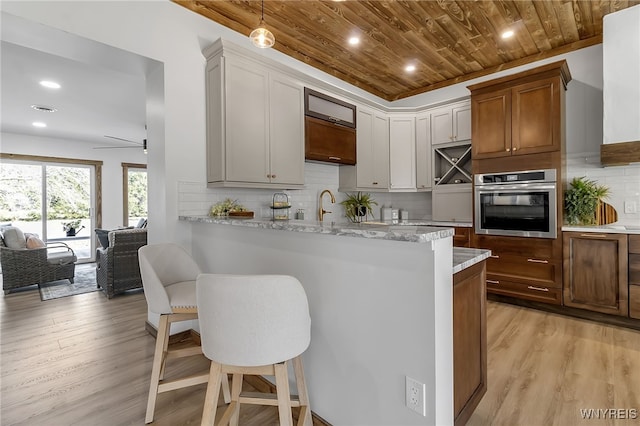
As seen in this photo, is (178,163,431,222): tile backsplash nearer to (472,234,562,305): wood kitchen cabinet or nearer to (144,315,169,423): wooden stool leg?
(144,315,169,423): wooden stool leg

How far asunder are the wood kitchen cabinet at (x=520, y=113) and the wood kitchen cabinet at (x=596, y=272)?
99 centimetres

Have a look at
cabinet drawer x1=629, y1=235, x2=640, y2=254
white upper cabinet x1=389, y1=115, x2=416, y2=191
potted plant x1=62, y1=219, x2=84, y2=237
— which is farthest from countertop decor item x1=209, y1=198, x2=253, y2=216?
potted plant x1=62, y1=219, x2=84, y2=237

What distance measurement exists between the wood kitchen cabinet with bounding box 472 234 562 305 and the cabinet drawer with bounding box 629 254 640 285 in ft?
1.69

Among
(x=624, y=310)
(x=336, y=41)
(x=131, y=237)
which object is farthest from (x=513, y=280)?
(x=131, y=237)

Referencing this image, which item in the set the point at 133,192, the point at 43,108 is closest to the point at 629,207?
the point at 43,108

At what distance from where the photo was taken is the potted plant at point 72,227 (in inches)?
265

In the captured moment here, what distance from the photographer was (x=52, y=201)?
6531mm

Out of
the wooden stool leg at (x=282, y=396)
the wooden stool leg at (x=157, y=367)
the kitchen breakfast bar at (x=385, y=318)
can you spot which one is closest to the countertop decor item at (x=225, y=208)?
the kitchen breakfast bar at (x=385, y=318)

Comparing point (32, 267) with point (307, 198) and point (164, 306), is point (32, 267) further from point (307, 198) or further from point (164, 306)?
point (164, 306)

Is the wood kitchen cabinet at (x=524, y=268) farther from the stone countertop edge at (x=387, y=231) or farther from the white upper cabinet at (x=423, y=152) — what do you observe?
the stone countertop edge at (x=387, y=231)

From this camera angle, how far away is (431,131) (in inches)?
178

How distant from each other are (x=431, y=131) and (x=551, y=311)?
2681mm

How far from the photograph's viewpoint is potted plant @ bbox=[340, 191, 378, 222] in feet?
14.5

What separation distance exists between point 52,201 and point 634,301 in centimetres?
935
